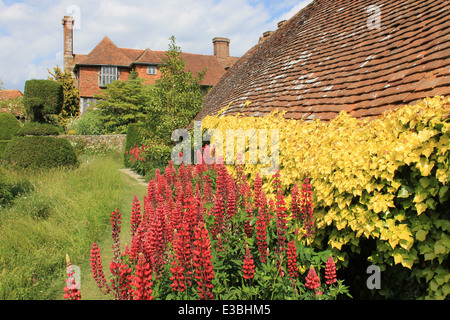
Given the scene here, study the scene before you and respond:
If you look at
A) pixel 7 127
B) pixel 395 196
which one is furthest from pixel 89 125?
pixel 395 196

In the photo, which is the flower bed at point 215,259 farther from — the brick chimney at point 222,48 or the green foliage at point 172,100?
the brick chimney at point 222,48

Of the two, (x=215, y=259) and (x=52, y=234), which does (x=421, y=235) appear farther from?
(x=52, y=234)

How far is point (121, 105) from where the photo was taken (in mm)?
25312

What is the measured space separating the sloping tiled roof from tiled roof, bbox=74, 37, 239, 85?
27.3 metres

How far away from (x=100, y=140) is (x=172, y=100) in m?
12.0

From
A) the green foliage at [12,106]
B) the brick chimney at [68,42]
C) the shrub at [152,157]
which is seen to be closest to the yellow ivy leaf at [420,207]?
the shrub at [152,157]

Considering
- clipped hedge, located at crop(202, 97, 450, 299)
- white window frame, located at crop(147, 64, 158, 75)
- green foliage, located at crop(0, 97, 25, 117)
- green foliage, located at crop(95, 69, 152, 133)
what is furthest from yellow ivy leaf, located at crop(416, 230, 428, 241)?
green foliage, located at crop(0, 97, 25, 117)

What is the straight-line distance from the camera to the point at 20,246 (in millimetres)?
4758

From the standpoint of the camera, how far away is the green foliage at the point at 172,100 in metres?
11.4

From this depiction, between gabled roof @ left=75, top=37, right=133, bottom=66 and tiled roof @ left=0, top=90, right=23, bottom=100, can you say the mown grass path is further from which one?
tiled roof @ left=0, top=90, right=23, bottom=100

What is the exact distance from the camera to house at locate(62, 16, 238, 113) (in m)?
34.6

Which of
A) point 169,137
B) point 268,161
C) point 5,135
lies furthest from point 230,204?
point 5,135

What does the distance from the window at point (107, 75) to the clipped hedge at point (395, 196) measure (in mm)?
35934

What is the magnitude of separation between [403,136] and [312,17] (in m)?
8.12
